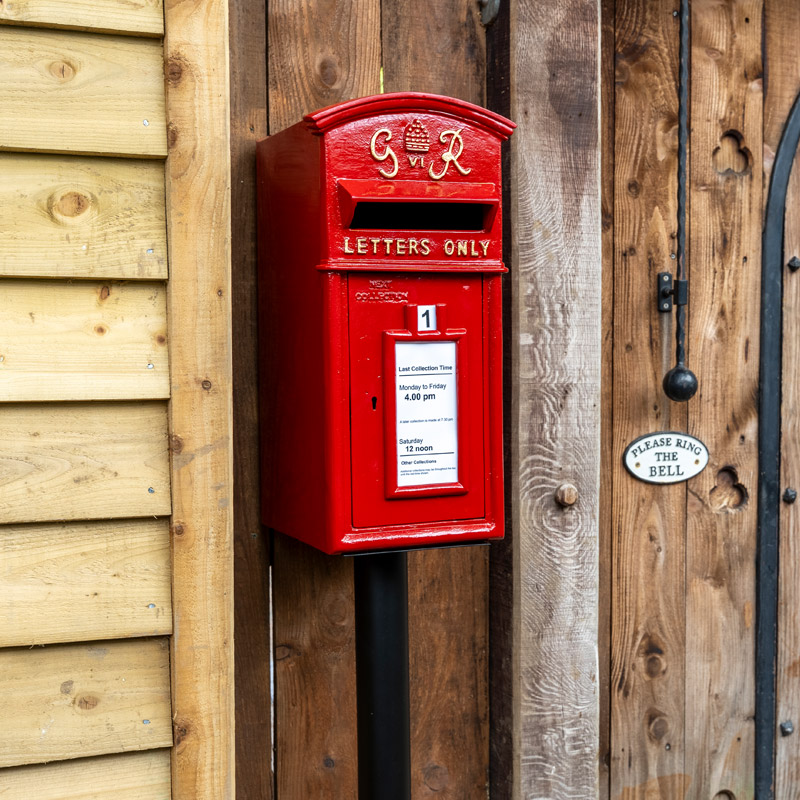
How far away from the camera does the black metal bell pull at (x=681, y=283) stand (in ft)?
7.00

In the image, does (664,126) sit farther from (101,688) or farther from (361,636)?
(101,688)

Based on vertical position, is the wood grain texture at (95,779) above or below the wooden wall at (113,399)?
below

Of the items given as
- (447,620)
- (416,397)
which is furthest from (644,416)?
(416,397)

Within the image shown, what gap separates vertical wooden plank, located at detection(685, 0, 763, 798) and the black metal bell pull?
0.06 meters

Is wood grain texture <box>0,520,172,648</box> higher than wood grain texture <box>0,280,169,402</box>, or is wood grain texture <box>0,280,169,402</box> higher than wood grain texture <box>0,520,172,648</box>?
wood grain texture <box>0,280,169,402</box>

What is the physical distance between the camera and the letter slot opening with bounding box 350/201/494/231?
157 cm

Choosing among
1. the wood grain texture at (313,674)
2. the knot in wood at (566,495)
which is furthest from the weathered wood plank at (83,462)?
the knot in wood at (566,495)

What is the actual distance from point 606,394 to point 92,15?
53.9 inches

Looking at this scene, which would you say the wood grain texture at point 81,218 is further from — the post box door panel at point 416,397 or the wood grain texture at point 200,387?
the post box door panel at point 416,397

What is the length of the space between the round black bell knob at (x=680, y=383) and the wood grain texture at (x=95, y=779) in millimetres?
1351

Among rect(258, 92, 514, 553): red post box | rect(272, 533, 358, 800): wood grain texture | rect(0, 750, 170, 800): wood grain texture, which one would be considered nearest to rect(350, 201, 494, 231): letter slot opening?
rect(258, 92, 514, 553): red post box

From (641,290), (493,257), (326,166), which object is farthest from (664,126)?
(326,166)

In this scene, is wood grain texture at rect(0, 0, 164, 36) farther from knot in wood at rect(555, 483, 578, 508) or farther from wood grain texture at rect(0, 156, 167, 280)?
knot in wood at rect(555, 483, 578, 508)

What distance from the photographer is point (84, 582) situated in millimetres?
1526
